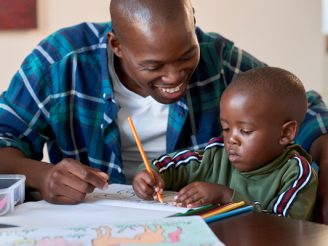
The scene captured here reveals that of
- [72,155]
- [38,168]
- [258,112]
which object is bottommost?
[72,155]

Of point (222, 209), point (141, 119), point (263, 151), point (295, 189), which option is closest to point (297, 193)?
point (295, 189)

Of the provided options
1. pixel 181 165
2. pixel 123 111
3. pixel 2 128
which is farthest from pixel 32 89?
pixel 181 165

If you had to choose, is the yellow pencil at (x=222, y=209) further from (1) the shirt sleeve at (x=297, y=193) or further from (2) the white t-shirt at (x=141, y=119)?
(2) the white t-shirt at (x=141, y=119)

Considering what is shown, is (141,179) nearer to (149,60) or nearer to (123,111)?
(149,60)

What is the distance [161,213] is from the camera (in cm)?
84

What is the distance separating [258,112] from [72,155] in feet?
1.98

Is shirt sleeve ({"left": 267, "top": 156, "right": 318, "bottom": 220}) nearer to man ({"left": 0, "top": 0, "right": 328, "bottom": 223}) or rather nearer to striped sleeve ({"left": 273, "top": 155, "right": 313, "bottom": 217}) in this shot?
striped sleeve ({"left": 273, "top": 155, "right": 313, "bottom": 217})

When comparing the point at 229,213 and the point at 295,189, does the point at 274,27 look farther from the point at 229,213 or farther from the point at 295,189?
the point at 229,213

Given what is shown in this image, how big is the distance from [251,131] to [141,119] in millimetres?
470

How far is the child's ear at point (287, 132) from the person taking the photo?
3.64 feet

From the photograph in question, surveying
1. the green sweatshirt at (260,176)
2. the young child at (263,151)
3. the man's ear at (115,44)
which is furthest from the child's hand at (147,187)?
the man's ear at (115,44)

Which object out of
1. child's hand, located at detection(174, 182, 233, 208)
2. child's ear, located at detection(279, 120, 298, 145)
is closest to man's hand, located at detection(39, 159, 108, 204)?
child's hand, located at detection(174, 182, 233, 208)

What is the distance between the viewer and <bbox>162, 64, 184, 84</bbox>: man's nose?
1196 mm

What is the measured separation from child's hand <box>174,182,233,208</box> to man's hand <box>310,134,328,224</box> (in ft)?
0.69
